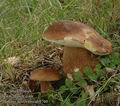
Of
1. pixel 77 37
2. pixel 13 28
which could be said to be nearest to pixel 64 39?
pixel 77 37

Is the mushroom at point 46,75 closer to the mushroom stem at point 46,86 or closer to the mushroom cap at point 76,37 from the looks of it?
the mushroom stem at point 46,86

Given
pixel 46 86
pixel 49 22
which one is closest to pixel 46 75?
pixel 46 86

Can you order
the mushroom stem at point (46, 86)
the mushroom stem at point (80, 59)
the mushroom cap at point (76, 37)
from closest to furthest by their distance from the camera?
the mushroom cap at point (76, 37) → the mushroom stem at point (80, 59) → the mushroom stem at point (46, 86)

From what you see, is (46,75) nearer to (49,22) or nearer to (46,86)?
(46,86)

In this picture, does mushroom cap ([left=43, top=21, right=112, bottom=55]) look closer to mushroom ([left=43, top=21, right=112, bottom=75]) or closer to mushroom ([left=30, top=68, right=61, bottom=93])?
mushroom ([left=43, top=21, right=112, bottom=75])

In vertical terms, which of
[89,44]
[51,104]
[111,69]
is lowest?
[51,104]

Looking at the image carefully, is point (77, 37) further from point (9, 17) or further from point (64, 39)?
point (9, 17)

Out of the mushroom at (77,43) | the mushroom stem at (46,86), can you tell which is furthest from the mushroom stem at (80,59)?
the mushroom stem at (46,86)
